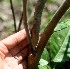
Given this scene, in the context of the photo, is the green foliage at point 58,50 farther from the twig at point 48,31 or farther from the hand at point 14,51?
the hand at point 14,51

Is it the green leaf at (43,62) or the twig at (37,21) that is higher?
the twig at (37,21)

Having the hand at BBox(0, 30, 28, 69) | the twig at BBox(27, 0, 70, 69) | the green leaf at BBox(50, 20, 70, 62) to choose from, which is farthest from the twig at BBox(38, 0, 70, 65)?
the hand at BBox(0, 30, 28, 69)

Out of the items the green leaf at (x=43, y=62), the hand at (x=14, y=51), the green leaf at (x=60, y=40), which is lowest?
the green leaf at (x=43, y=62)

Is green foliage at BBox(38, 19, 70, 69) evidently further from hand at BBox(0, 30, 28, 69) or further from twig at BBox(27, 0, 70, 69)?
hand at BBox(0, 30, 28, 69)

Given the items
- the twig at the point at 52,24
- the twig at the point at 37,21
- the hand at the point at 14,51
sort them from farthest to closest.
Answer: the hand at the point at 14,51, the twig at the point at 37,21, the twig at the point at 52,24

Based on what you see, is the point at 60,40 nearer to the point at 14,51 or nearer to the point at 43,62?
the point at 43,62

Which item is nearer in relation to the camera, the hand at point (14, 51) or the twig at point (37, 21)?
the twig at point (37, 21)

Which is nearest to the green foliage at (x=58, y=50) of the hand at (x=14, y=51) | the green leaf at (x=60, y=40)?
the green leaf at (x=60, y=40)

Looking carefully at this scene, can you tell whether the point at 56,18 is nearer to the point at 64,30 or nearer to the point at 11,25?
the point at 64,30

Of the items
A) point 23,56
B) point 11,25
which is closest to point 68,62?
point 23,56
